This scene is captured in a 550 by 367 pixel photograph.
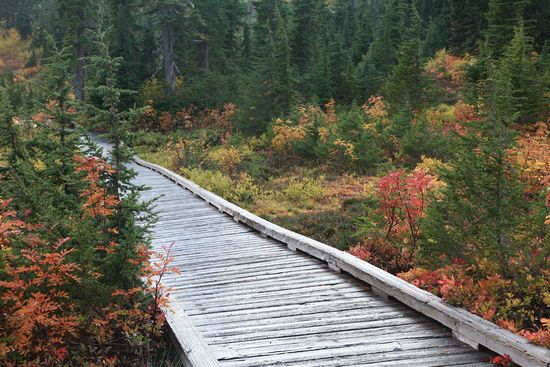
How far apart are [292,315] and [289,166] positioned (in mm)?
13196

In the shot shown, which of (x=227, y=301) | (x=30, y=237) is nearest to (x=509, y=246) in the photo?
(x=227, y=301)

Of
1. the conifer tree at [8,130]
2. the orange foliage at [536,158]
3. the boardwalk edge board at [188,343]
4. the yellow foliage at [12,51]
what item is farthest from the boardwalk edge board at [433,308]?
the yellow foliage at [12,51]

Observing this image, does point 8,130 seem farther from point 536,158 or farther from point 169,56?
point 169,56

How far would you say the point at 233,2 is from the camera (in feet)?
157

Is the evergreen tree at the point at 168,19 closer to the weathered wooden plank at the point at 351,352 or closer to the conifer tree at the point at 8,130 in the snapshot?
the conifer tree at the point at 8,130

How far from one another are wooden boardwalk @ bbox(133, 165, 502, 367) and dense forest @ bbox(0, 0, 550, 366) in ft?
1.84

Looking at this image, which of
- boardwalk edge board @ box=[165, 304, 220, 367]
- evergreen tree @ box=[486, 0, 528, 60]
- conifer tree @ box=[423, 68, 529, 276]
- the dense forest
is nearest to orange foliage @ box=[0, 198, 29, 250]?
the dense forest

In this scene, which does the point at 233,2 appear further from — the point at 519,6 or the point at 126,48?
the point at 519,6

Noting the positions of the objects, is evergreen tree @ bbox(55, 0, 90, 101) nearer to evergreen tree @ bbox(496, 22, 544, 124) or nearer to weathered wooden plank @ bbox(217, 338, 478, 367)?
evergreen tree @ bbox(496, 22, 544, 124)

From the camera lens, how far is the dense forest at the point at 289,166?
185 inches

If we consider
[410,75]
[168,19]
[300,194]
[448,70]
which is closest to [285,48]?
[410,75]

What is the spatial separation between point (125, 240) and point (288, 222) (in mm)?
6140

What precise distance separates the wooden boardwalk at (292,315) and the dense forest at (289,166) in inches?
22.1

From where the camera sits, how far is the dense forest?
4703 millimetres
